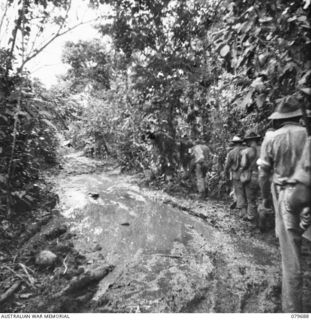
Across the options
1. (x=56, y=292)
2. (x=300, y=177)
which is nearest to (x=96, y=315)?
(x=56, y=292)

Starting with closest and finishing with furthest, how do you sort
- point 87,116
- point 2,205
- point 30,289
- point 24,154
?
point 30,289 < point 2,205 < point 24,154 < point 87,116

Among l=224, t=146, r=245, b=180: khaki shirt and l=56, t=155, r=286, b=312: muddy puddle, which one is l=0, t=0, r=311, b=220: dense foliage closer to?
l=224, t=146, r=245, b=180: khaki shirt

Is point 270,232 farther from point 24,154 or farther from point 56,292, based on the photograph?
point 24,154

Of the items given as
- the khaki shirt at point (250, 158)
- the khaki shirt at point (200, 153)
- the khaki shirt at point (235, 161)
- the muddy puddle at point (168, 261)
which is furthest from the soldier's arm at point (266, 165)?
the khaki shirt at point (200, 153)

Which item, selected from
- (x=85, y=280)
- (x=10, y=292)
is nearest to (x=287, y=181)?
(x=85, y=280)

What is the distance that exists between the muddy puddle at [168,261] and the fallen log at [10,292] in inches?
37.3

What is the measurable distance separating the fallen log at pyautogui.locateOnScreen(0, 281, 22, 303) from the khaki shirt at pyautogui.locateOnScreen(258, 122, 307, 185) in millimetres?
3264

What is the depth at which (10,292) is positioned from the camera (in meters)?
3.31

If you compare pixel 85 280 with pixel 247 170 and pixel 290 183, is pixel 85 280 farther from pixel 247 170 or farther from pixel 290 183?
pixel 247 170

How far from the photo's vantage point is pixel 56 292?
3.41 meters

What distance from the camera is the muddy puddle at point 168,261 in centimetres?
326

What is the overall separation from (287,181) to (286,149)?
1.14 ft

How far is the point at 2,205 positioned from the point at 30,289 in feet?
6.49

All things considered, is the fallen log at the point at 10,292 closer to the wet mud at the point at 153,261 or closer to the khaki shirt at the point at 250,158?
the wet mud at the point at 153,261
